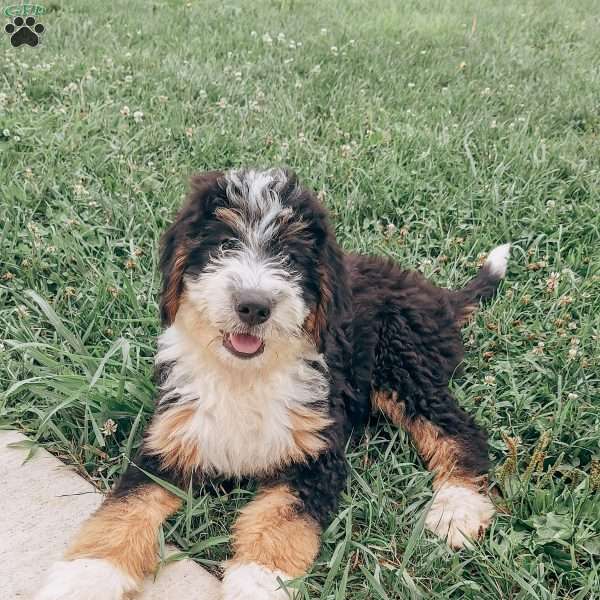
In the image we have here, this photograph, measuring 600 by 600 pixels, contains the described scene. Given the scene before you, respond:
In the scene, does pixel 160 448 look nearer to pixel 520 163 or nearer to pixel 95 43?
pixel 520 163

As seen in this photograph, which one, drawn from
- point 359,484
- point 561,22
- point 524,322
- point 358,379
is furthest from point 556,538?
point 561,22

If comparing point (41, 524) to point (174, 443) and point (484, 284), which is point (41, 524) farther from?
point (484, 284)

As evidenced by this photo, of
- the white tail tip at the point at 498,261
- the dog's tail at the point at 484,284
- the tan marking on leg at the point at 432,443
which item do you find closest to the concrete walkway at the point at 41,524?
the tan marking on leg at the point at 432,443

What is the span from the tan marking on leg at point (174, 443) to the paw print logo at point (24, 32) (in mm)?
4491

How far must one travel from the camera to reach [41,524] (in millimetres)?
2518

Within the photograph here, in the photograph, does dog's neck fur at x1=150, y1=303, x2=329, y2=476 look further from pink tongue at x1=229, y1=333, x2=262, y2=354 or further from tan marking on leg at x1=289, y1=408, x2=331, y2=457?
pink tongue at x1=229, y1=333, x2=262, y2=354

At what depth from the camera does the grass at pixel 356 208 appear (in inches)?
102

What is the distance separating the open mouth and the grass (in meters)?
0.62

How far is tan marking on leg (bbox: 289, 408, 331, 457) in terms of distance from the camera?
2.64 metres

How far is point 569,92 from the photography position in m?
5.82

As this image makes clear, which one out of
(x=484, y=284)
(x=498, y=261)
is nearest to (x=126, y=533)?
(x=484, y=284)

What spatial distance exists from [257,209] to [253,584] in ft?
4.28

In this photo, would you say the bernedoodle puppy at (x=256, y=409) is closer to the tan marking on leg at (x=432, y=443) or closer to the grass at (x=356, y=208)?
the tan marking on leg at (x=432, y=443)

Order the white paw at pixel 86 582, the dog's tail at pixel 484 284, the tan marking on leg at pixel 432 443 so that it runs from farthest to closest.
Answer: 1. the dog's tail at pixel 484 284
2. the tan marking on leg at pixel 432 443
3. the white paw at pixel 86 582
